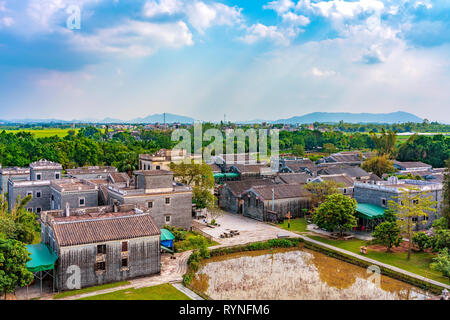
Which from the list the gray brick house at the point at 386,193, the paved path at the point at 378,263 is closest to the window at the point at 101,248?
the paved path at the point at 378,263

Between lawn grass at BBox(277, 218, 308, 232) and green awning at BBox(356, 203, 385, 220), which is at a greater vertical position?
green awning at BBox(356, 203, 385, 220)

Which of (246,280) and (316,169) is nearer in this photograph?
(246,280)

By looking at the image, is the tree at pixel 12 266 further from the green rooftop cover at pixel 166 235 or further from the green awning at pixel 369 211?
the green awning at pixel 369 211

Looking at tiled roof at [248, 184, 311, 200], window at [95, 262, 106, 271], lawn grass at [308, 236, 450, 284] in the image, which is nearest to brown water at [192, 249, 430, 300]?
lawn grass at [308, 236, 450, 284]

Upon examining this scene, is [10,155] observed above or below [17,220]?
above

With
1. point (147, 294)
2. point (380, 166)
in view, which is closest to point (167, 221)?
point (147, 294)

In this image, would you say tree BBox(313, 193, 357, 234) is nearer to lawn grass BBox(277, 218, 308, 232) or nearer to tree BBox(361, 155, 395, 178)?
lawn grass BBox(277, 218, 308, 232)
